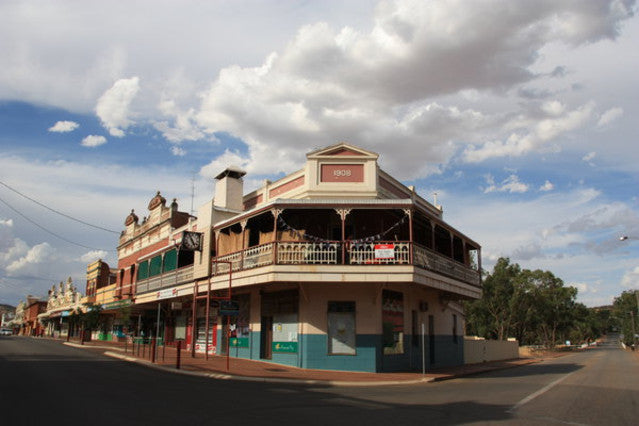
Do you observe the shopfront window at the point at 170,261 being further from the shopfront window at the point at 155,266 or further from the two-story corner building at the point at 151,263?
the shopfront window at the point at 155,266

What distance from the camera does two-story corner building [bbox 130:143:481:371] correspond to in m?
18.4

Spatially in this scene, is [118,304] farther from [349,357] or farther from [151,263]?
[349,357]

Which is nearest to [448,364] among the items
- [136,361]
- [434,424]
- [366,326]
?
[366,326]

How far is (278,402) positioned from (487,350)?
25958 millimetres

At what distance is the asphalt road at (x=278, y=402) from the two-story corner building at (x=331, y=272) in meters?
4.00

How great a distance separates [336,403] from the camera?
11680 mm

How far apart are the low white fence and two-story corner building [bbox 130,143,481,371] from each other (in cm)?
371

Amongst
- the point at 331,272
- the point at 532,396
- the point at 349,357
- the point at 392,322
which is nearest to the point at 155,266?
the point at 349,357

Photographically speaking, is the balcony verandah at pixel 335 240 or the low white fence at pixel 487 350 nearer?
the balcony verandah at pixel 335 240

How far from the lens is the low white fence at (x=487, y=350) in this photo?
30000 mm

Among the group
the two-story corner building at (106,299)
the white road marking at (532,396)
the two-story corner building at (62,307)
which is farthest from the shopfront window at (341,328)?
the two-story corner building at (62,307)

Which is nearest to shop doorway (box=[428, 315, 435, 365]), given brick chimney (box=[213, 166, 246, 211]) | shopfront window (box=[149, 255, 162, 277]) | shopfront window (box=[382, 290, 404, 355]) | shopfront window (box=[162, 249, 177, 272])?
shopfront window (box=[382, 290, 404, 355])

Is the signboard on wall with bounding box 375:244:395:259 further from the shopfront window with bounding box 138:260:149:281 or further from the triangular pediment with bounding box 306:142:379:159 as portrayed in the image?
the shopfront window with bounding box 138:260:149:281

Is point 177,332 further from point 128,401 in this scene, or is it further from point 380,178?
point 128,401
